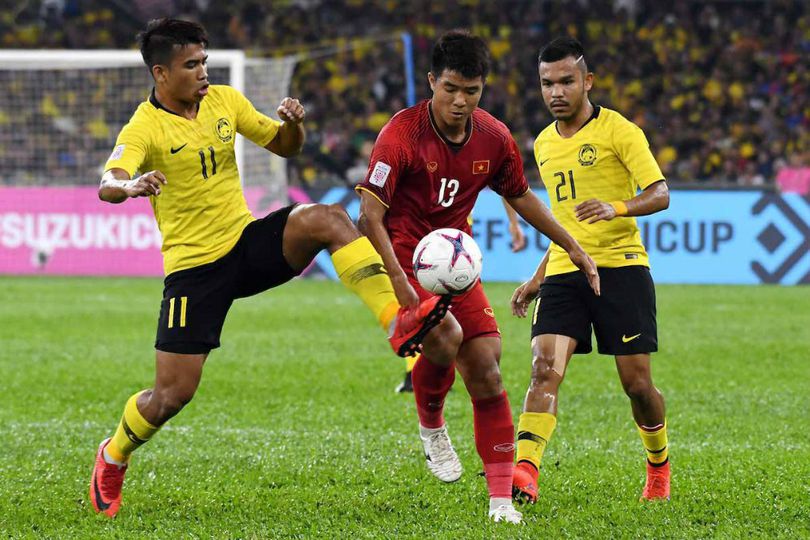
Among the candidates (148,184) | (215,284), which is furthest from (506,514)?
(148,184)

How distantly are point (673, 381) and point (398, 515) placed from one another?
495 centimetres

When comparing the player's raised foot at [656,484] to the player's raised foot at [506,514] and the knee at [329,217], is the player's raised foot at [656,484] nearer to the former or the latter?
the player's raised foot at [506,514]

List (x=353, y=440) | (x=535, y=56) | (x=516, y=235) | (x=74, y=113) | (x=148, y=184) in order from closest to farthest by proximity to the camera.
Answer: (x=148, y=184), (x=353, y=440), (x=516, y=235), (x=74, y=113), (x=535, y=56)

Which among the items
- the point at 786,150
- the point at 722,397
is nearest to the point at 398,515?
the point at 722,397

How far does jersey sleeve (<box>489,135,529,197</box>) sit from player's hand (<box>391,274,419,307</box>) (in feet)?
2.80

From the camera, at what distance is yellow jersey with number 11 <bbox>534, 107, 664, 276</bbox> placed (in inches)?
232

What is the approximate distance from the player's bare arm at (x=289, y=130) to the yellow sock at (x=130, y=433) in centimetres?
133

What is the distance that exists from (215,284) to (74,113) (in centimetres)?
1585

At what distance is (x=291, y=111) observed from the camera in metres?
5.53

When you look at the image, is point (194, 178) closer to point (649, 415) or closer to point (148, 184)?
point (148, 184)

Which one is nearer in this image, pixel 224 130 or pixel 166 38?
pixel 166 38

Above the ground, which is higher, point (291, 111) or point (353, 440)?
point (291, 111)

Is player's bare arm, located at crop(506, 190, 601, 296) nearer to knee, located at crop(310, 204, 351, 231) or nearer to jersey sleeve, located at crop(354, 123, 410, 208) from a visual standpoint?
jersey sleeve, located at crop(354, 123, 410, 208)

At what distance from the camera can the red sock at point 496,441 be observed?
5285 mm
